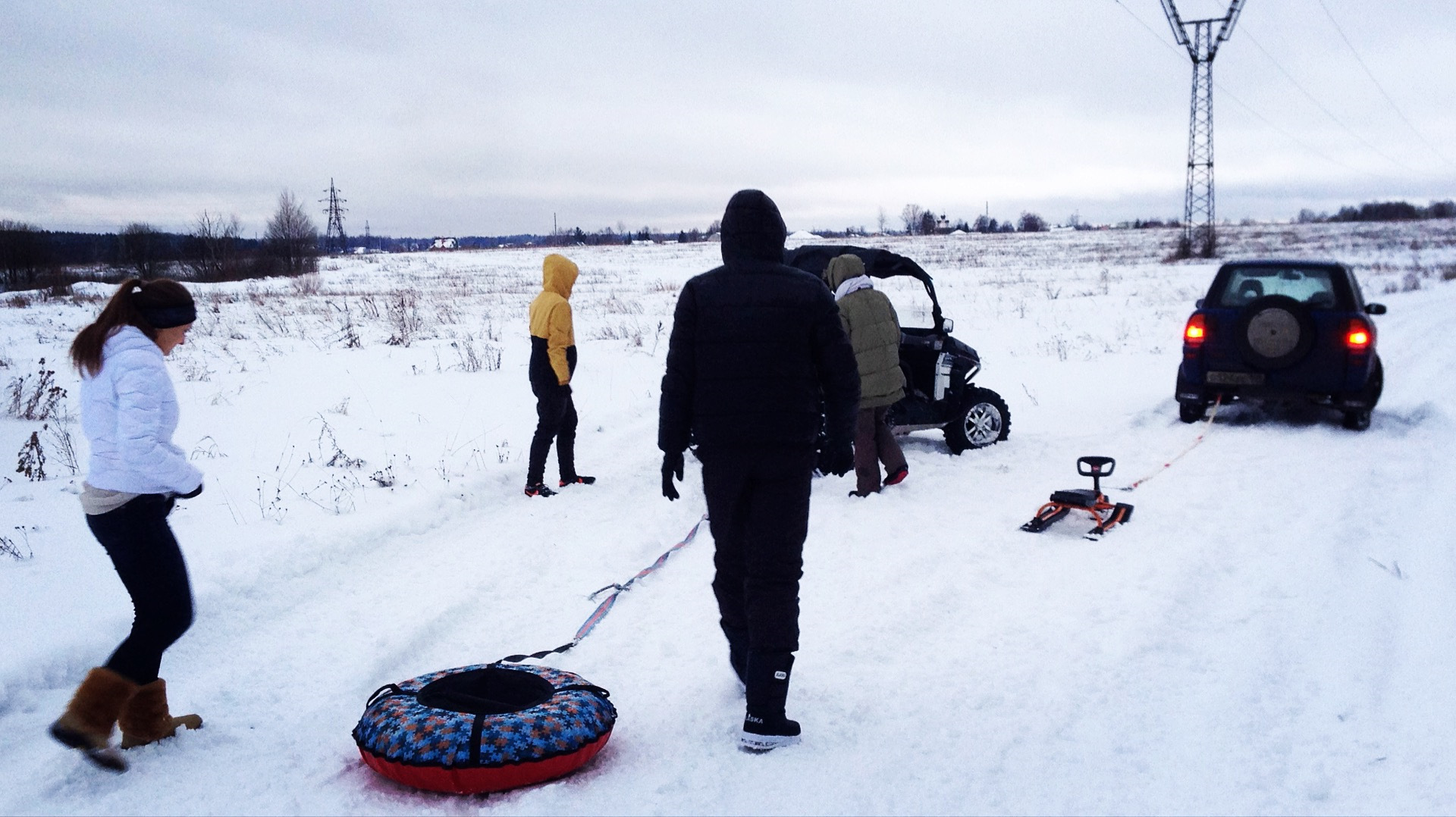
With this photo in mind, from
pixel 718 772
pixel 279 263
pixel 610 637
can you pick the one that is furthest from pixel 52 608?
pixel 279 263

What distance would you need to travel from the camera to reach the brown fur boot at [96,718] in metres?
3.51

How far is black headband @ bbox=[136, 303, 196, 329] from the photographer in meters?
3.62

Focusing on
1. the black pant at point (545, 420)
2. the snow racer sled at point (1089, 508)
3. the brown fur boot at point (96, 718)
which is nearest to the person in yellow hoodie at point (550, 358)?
the black pant at point (545, 420)

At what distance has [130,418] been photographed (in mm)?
3488

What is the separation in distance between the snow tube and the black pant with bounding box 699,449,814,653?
2.41 ft

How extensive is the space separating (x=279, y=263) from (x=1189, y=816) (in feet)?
182

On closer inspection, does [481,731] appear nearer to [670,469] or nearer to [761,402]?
[670,469]

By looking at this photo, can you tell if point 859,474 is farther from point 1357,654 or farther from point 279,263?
point 279,263

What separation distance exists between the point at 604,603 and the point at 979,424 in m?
5.46

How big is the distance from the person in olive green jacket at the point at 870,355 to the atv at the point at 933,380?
1475 mm

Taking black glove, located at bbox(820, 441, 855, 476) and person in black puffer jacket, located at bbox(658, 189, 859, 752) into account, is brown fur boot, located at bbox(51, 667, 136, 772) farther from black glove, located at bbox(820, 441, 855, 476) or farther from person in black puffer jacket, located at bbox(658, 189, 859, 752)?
black glove, located at bbox(820, 441, 855, 476)

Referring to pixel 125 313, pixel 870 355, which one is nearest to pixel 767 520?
pixel 125 313

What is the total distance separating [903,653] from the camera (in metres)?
4.75

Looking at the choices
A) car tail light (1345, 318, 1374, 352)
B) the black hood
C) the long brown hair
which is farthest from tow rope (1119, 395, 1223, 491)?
the long brown hair
